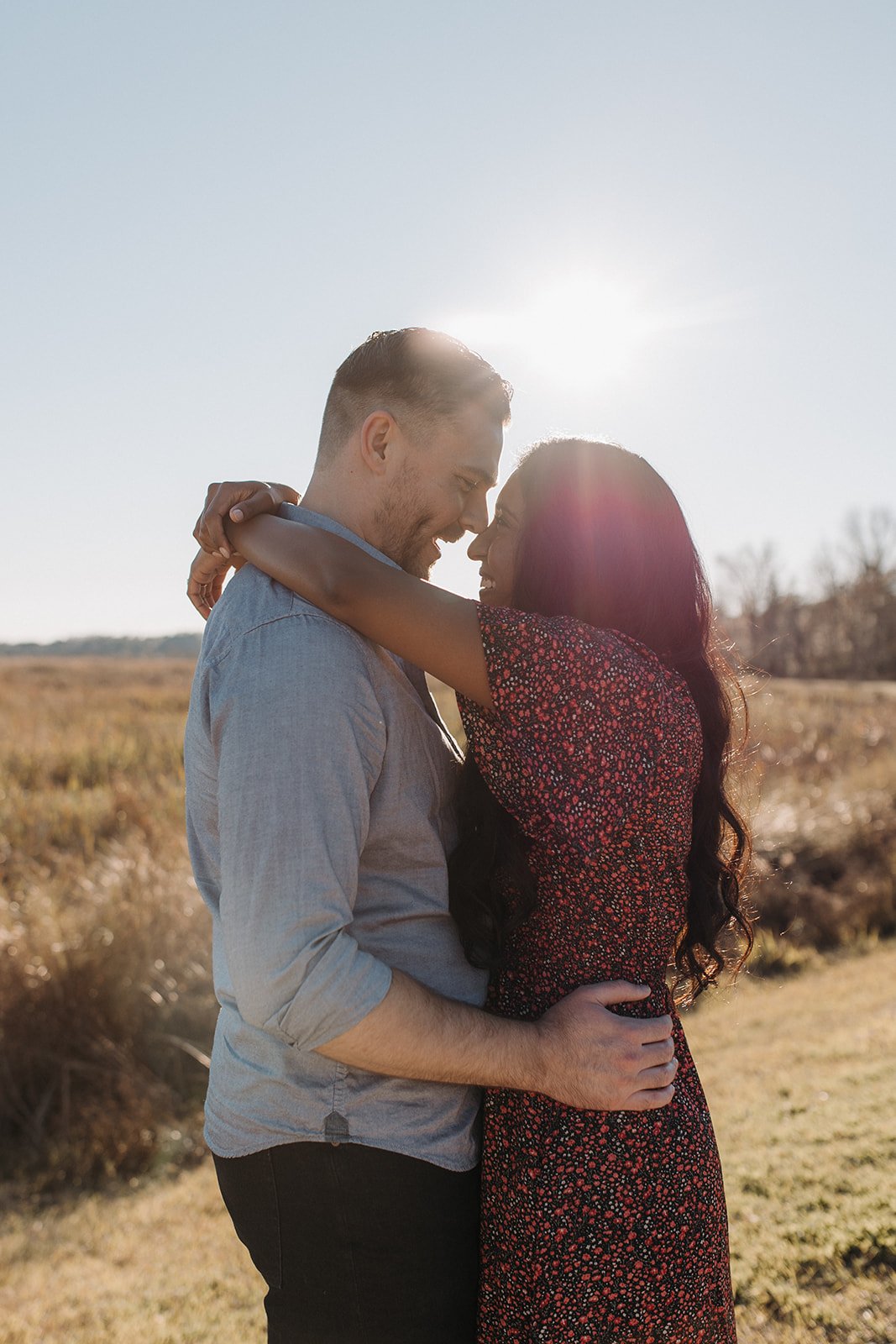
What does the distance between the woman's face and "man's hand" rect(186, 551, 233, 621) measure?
0.55 metres

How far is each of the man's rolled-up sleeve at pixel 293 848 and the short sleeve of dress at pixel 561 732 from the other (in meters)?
0.28

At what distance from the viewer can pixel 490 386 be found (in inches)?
79.9

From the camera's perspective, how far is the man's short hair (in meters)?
1.96

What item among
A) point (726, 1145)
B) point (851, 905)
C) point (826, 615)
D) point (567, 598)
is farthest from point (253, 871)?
point (826, 615)

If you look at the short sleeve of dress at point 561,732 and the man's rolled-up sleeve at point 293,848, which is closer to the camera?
the man's rolled-up sleeve at point 293,848

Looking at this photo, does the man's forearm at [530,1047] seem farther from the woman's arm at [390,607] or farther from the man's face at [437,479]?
the man's face at [437,479]

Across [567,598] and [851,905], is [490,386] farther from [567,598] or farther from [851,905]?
[851,905]

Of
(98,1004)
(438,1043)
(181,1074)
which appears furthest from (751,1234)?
(98,1004)

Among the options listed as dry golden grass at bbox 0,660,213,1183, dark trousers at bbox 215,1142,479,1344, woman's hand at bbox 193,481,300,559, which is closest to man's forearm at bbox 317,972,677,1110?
dark trousers at bbox 215,1142,479,1344

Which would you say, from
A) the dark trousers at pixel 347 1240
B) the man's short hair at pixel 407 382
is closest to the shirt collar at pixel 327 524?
the man's short hair at pixel 407 382

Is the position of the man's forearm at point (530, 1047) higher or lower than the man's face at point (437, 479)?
lower

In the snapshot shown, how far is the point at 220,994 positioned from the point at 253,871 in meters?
0.46

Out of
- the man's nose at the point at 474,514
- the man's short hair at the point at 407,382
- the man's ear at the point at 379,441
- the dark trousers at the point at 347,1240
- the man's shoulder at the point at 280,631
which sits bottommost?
the dark trousers at the point at 347,1240

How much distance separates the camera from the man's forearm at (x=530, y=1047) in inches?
61.1
